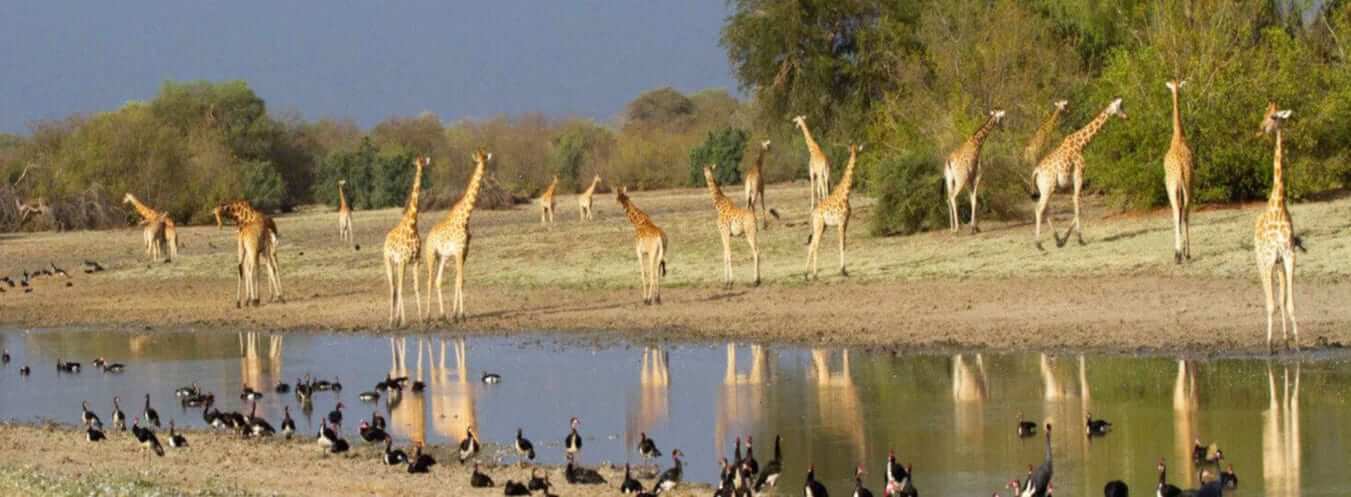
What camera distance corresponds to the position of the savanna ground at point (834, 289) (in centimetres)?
2070

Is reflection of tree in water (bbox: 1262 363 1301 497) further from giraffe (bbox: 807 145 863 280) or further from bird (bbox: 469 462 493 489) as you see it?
giraffe (bbox: 807 145 863 280)

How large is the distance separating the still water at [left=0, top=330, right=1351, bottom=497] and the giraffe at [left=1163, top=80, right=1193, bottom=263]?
204 inches

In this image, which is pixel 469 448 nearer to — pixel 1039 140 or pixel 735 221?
pixel 735 221

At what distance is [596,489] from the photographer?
1333 centimetres

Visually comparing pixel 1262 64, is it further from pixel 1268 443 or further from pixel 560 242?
pixel 1268 443

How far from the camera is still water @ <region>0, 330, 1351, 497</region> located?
45.2ft

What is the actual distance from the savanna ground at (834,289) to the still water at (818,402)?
1153 millimetres

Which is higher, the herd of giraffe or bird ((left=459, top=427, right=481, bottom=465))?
the herd of giraffe

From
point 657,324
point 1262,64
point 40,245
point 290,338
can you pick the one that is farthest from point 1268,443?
point 40,245

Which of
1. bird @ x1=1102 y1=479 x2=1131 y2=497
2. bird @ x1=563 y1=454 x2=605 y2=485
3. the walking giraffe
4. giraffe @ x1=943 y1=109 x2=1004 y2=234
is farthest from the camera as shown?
the walking giraffe

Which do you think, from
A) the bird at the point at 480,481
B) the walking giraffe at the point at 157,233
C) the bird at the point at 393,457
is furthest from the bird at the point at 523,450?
the walking giraffe at the point at 157,233

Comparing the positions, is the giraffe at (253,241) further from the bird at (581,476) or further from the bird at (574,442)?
the bird at (581,476)

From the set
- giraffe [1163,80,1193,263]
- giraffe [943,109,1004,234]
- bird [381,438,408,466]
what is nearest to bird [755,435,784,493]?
bird [381,438,408,466]

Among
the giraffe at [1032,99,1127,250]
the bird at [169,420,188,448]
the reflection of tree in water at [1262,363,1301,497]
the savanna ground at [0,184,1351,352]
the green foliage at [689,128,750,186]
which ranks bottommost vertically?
the reflection of tree in water at [1262,363,1301,497]
